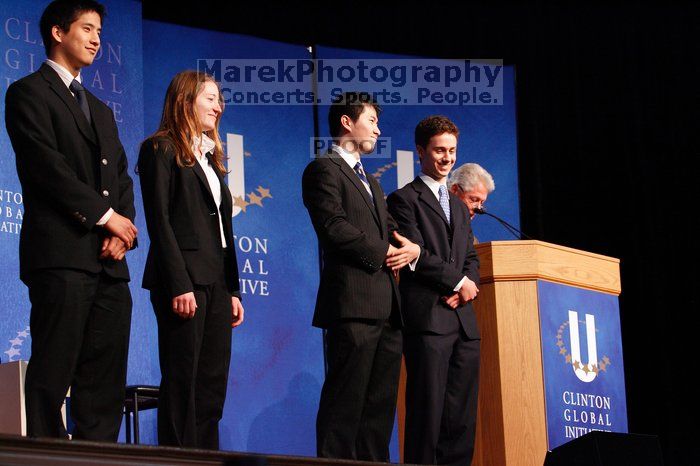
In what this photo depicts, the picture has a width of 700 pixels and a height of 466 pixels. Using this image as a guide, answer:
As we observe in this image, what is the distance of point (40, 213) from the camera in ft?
9.78

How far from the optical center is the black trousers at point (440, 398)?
383cm

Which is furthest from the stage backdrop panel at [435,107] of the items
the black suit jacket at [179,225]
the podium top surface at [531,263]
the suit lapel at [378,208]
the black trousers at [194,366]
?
the black trousers at [194,366]

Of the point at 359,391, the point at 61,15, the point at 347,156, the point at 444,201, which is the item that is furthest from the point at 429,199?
the point at 61,15

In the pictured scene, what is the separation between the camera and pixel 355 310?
3.61 m

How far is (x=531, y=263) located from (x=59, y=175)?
2.12 meters

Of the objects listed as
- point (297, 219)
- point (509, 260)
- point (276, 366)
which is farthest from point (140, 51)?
point (509, 260)

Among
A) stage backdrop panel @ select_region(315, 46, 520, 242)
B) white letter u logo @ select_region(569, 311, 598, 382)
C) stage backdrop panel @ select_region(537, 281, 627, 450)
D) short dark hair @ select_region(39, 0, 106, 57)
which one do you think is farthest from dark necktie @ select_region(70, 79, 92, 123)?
stage backdrop panel @ select_region(315, 46, 520, 242)

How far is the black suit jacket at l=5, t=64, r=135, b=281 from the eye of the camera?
116 inches

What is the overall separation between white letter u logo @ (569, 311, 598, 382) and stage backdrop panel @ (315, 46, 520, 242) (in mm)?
1887

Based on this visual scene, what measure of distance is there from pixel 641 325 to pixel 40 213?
4.54 metres

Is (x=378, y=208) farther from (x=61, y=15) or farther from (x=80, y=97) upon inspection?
(x=61, y=15)

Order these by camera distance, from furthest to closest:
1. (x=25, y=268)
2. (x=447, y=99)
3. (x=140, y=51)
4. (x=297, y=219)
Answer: (x=447, y=99)
(x=297, y=219)
(x=140, y=51)
(x=25, y=268)

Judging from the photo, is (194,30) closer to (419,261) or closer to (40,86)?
(419,261)

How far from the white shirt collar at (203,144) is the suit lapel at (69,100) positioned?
47cm
